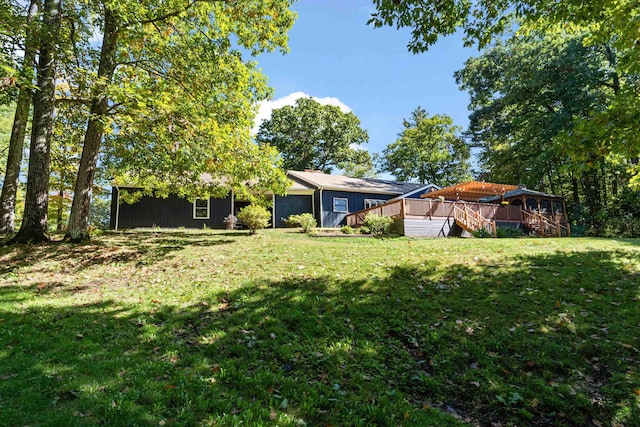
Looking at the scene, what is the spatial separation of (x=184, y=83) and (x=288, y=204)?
12.6 meters

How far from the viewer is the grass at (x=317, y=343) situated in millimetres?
3109

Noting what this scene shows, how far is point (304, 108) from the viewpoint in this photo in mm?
40281

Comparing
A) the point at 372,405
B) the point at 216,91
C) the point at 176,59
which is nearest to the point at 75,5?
the point at 176,59

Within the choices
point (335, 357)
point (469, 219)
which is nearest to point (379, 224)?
point (469, 219)

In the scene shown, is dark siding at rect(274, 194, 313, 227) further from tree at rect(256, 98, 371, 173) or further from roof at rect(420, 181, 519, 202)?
A: tree at rect(256, 98, 371, 173)

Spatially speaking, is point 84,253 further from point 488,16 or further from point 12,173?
point 488,16

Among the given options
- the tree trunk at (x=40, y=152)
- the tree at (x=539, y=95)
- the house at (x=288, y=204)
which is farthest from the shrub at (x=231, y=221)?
the tree at (x=539, y=95)

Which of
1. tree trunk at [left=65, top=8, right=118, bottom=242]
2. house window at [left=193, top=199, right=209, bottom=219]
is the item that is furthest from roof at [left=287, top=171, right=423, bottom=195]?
tree trunk at [left=65, top=8, right=118, bottom=242]

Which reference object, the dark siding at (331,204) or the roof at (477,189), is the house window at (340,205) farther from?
the roof at (477,189)

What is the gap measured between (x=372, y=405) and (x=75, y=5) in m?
14.3

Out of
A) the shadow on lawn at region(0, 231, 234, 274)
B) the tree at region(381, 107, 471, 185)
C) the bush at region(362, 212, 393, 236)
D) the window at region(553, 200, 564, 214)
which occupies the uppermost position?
the tree at region(381, 107, 471, 185)

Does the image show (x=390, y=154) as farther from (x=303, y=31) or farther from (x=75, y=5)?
(x=75, y=5)

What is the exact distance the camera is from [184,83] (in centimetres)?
1020

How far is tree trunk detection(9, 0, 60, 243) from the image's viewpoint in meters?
8.41
